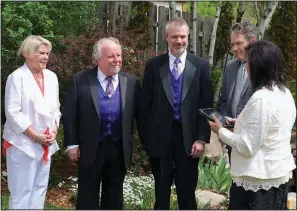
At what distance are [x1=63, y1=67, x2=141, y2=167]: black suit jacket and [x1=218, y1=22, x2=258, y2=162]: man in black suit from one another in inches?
34.6

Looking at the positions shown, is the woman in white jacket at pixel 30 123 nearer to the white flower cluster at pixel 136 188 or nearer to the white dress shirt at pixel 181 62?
the white dress shirt at pixel 181 62

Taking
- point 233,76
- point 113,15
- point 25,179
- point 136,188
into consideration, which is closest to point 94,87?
point 25,179

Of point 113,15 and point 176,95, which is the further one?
point 113,15

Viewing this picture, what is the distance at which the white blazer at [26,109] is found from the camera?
5.09 m

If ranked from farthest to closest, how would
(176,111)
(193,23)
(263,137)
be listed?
(193,23) → (176,111) → (263,137)

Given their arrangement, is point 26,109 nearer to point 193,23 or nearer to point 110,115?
point 110,115

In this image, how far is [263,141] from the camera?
4.05m

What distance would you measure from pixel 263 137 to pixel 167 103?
54.1 inches

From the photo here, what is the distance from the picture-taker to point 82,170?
530 centimetres

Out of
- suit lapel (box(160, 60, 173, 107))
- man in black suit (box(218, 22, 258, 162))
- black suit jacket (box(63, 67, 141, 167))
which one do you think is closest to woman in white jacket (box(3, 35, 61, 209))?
black suit jacket (box(63, 67, 141, 167))

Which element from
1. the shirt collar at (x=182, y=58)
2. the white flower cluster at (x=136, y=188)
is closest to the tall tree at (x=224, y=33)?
the white flower cluster at (x=136, y=188)

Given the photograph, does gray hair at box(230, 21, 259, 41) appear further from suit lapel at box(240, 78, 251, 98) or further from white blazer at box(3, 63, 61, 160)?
white blazer at box(3, 63, 61, 160)

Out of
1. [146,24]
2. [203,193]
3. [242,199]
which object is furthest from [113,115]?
[146,24]

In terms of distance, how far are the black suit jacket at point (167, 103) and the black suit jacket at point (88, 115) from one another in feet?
0.54
